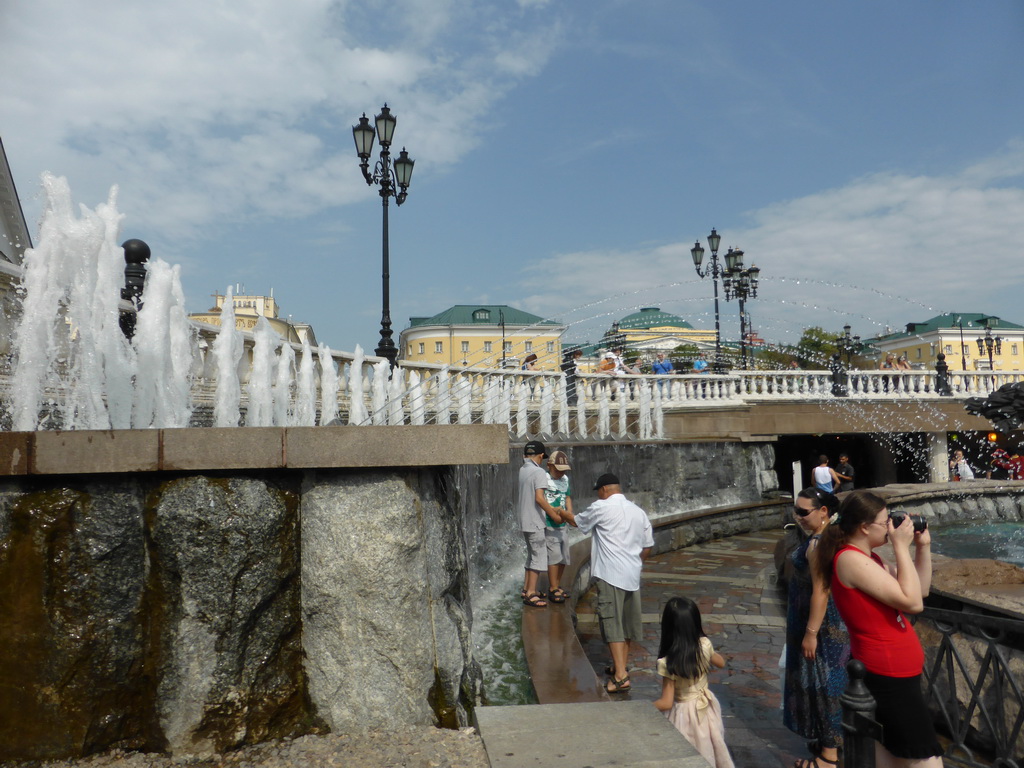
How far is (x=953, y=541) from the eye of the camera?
12242 millimetres

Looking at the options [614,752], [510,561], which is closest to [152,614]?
[614,752]

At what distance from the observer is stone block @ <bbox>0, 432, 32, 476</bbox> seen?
3217 millimetres

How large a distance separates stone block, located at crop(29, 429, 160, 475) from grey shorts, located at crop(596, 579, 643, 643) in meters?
3.43

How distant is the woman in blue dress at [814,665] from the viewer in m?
4.07

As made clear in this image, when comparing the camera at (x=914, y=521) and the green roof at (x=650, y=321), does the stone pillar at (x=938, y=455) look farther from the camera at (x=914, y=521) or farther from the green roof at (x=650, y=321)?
the camera at (x=914, y=521)

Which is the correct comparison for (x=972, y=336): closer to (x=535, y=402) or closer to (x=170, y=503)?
(x=535, y=402)

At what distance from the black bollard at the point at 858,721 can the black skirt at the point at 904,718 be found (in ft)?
1.61

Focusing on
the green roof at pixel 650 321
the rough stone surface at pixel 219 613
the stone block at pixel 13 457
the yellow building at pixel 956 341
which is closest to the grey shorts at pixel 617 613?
the rough stone surface at pixel 219 613

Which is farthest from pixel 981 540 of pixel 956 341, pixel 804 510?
pixel 956 341

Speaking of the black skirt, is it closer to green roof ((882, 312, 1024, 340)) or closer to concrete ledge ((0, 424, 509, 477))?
concrete ledge ((0, 424, 509, 477))

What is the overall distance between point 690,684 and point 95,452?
295 cm

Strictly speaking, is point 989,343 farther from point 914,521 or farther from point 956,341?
point 914,521

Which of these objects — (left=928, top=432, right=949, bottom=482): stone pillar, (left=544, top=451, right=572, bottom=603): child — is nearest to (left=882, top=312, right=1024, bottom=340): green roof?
(left=928, top=432, right=949, bottom=482): stone pillar

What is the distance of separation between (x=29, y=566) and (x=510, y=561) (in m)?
6.87
